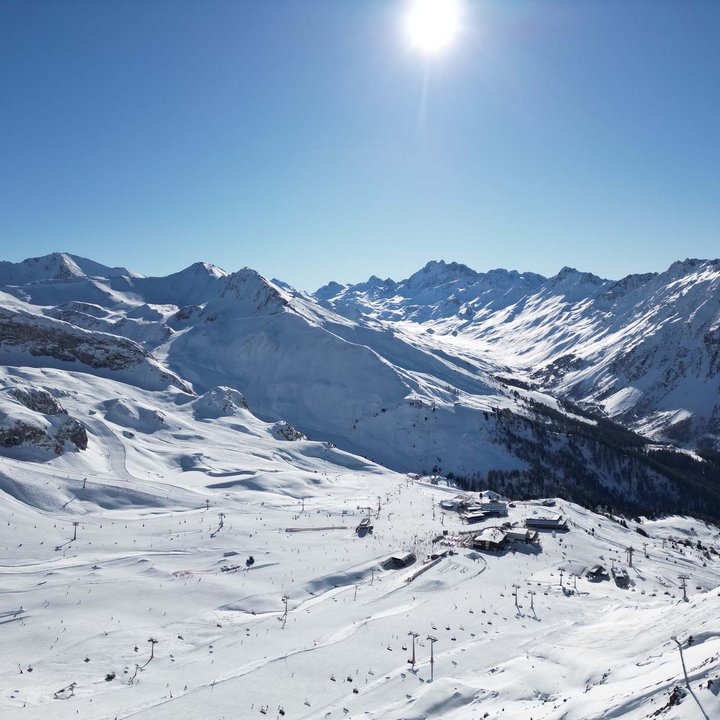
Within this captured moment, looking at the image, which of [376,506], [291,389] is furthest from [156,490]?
[291,389]

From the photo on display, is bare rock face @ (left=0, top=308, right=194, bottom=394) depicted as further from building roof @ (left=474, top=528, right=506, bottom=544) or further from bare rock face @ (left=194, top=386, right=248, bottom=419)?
building roof @ (left=474, top=528, right=506, bottom=544)

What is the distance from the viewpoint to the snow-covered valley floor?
26.6 m

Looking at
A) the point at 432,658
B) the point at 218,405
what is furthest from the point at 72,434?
the point at 432,658

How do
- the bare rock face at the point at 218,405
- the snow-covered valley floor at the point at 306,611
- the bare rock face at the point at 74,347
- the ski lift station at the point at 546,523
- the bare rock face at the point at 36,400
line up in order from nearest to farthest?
the snow-covered valley floor at the point at 306,611 < the ski lift station at the point at 546,523 < the bare rock face at the point at 36,400 < the bare rock face at the point at 218,405 < the bare rock face at the point at 74,347

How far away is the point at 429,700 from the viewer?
1030 inches

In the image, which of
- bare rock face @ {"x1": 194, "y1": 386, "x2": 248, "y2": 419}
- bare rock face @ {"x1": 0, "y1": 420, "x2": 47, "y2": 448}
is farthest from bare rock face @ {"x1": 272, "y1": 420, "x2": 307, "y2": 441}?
bare rock face @ {"x1": 0, "y1": 420, "x2": 47, "y2": 448}

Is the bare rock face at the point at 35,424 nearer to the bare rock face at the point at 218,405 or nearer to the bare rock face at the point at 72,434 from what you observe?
the bare rock face at the point at 72,434

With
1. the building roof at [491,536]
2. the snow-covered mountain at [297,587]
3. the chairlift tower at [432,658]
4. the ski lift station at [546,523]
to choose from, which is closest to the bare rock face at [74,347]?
the snow-covered mountain at [297,587]

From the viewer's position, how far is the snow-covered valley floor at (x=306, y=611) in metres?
26.6

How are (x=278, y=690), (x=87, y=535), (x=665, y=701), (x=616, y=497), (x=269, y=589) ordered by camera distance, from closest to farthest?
(x=665, y=701) < (x=278, y=690) < (x=269, y=589) < (x=87, y=535) < (x=616, y=497)

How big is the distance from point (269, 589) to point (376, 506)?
119 feet

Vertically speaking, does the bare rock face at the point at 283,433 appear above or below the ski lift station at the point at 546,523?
above

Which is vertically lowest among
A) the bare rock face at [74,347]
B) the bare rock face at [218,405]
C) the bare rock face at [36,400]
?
the bare rock face at [36,400]

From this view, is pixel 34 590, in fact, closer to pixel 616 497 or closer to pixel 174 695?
pixel 174 695
